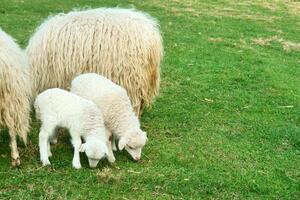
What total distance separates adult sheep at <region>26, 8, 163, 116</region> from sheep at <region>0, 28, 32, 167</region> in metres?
1.06

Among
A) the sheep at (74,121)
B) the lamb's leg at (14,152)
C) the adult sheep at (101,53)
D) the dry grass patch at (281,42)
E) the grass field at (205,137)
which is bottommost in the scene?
the dry grass patch at (281,42)

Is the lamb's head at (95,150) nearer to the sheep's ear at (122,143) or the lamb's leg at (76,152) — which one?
the lamb's leg at (76,152)

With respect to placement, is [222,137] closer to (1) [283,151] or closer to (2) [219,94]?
(1) [283,151]

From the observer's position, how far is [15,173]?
5.59 m

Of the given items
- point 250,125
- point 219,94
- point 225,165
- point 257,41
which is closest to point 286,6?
point 257,41

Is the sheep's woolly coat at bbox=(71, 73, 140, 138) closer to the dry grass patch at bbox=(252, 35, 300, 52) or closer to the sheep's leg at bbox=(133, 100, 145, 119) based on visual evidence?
the sheep's leg at bbox=(133, 100, 145, 119)

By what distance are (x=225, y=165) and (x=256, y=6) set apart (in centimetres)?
1567

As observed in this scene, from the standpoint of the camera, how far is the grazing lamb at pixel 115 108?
19.7ft

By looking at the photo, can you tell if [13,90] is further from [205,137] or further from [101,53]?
[205,137]

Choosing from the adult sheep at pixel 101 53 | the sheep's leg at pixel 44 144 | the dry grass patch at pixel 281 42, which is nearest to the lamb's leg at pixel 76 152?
the sheep's leg at pixel 44 144

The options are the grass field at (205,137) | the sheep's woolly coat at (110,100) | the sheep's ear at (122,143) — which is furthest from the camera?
the sheep's woolly coat at (110,100)

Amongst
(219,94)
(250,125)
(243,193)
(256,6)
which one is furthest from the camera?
(256,6)

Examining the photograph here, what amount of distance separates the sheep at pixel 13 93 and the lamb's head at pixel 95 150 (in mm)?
725

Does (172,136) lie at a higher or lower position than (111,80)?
lower
